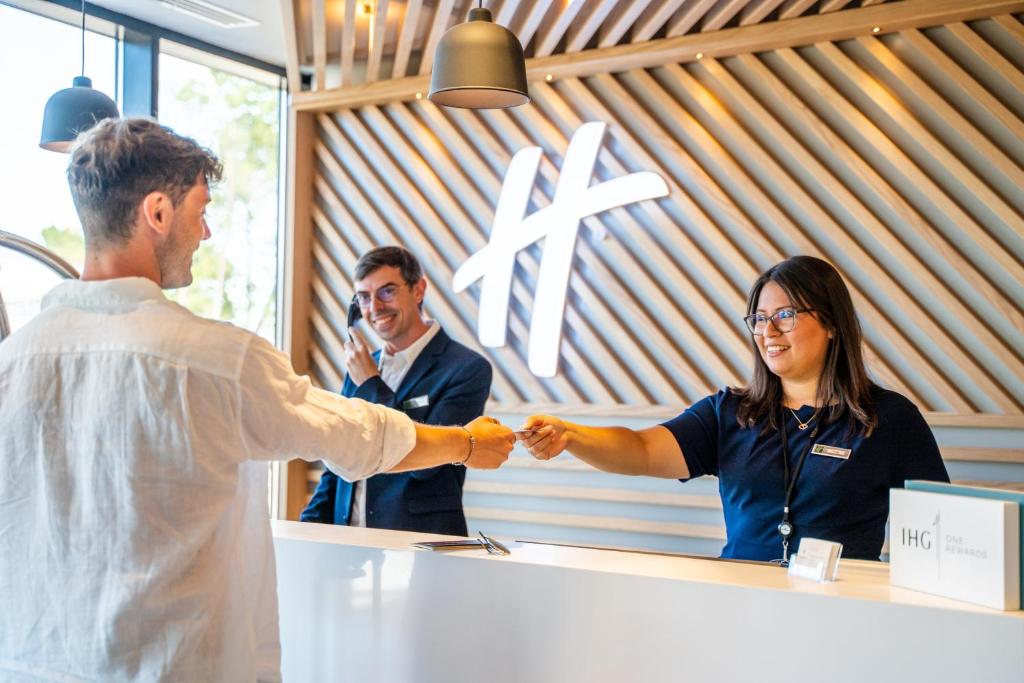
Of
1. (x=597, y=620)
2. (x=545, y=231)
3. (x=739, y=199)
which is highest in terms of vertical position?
(x=739, y=199)

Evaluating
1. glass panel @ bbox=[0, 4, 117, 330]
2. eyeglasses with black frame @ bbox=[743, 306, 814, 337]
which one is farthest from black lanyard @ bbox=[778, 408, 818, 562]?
glass panel @ bbox=[0, 4, 117, 330]

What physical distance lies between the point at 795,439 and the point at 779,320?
292mm

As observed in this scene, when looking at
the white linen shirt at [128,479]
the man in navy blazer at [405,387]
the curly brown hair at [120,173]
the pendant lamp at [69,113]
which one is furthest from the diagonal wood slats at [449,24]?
the white linen shirt at [128,479]

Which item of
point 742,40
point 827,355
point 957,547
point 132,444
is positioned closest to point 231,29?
point 742,40

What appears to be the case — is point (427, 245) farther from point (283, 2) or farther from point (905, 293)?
point (905, 293)

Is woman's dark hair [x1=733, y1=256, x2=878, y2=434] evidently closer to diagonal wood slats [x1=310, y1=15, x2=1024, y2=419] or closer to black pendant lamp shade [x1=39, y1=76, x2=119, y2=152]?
diagonal wood slats [x1=310, y1=15, x2=1024, y2=419]

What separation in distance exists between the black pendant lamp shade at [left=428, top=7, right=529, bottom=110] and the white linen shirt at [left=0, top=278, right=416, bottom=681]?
1.21 m

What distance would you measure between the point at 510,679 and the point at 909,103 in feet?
10.1

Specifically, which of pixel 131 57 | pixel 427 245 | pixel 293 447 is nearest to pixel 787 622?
pixel 293 447

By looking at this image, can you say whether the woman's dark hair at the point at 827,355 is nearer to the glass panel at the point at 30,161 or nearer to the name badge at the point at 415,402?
the name badge at the point at 415,402

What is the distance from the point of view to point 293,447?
1.63 metres

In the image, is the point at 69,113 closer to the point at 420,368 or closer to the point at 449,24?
the point at 420,368

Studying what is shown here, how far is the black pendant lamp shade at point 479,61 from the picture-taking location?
2.57 metres

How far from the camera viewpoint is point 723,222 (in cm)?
450
